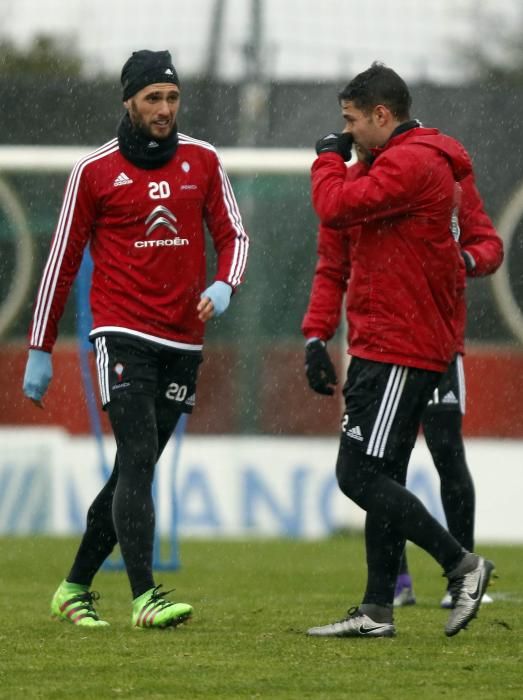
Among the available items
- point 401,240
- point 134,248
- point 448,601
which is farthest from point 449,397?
point 134,248

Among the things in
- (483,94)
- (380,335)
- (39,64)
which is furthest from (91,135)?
(380,335)

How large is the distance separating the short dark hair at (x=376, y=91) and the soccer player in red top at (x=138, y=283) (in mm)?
715

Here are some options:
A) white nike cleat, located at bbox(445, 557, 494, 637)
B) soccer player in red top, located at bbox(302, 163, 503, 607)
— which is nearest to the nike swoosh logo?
white nike cleat, located at bbox(445, 557, 494, 637)

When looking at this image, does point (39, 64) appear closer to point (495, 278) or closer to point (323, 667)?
point (495, 278)

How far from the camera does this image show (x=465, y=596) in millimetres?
5391

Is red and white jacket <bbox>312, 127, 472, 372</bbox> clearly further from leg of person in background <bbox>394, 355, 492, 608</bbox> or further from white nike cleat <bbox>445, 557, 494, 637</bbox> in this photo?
leg of person in background <bbox>394, 355, 492, 608</bbox>

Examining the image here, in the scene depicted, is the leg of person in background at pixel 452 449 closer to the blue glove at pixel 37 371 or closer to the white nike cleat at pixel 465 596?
the white nike cleat at pixel 465 596

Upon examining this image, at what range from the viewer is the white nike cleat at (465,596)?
5.37m

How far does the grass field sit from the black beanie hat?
175 centimetres

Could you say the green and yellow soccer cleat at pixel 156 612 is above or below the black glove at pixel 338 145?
below

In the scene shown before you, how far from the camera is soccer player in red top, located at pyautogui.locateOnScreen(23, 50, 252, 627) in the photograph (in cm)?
586

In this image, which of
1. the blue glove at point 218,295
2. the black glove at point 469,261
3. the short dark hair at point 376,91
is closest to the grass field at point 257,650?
the blue glove at point 218,295

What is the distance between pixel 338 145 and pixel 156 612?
5.05 feet

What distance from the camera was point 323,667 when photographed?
489 cm
